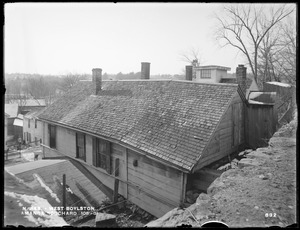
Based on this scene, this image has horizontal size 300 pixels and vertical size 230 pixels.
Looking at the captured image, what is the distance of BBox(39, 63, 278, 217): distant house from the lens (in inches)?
338

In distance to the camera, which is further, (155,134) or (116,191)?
(116,191)

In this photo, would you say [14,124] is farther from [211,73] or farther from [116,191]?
[116,191]

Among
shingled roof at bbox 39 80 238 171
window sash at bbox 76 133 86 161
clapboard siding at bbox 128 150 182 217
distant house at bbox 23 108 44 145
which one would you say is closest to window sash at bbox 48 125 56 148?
shingled roof at bbox 39 80 238 171

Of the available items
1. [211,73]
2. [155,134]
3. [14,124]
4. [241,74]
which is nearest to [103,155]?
[155,134]

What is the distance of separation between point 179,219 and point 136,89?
9.47 meters

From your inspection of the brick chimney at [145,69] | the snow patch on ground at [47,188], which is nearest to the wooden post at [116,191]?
the snow patch on ground at [47,188]

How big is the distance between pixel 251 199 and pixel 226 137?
5.55m

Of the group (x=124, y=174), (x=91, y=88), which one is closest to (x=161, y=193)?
(x=124, y=174)

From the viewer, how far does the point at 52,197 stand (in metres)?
9.58

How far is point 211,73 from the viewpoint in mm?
28812

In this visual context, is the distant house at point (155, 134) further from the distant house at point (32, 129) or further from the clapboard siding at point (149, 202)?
the distant house at point (32, 129)

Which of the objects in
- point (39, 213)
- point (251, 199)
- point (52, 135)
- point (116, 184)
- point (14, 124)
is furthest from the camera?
point (14, 124)

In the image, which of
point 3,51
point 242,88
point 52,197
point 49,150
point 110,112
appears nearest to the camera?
point 3,51

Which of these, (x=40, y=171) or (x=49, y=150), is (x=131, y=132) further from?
(x=49, y=150)
